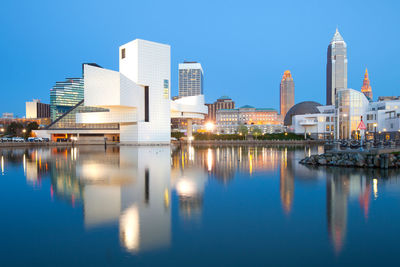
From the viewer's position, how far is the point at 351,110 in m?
69.9

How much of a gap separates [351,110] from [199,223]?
72260mm

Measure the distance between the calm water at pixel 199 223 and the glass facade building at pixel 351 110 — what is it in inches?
2436

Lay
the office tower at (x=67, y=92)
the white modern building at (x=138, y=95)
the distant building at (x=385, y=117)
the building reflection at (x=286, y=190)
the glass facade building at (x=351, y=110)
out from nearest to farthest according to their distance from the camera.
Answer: the building reflection at (x=286, y=190), the white modern building at (x=138, y=95), the distant building at (x=385, y=117), the glass facade building at (x=351, y=110), the office tower at (x=67, y=92)

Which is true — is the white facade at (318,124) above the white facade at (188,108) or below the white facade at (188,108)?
below

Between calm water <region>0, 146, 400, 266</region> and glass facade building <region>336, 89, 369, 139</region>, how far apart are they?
6187cm

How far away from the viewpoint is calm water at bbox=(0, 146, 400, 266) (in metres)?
6.05

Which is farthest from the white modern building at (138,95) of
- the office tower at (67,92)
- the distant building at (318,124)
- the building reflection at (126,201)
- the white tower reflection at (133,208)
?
the office tower at (67,92)

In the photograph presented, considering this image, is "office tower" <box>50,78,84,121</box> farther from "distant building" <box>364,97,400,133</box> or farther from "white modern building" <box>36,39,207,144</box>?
"distant building" <box>364,97,400,133</box>

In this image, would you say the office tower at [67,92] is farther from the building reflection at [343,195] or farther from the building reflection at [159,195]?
the building reflection at [343,195]

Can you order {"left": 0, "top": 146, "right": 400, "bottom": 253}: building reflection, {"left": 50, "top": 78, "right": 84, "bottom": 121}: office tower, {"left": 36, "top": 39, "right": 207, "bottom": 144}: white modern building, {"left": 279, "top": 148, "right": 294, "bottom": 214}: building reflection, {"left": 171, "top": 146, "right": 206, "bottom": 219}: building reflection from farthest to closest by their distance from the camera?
{"left": 50, "top": 78, "right": 84, "bottom": 121}: office tower → {"left": 36, "top": 39, "right": 207, "bottom": 144}: white modern building → {"left": 279, "top": 148, "right": 294, "bottom": 214}: building reflection → {"left": 171, "top": 146, "right": 206, "bottom": 219}: building reflection → {"left": 0, "top": 146, "right": 400, "bottom": 253}: building reflection

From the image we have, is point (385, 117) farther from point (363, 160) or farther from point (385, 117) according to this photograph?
point (363, 160)

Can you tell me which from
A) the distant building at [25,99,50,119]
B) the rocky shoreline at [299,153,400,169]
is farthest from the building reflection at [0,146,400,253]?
the distant building at [25,99,50,119]

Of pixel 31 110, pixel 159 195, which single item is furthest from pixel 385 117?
pixel 31 110

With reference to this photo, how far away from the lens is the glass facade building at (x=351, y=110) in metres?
69.8
